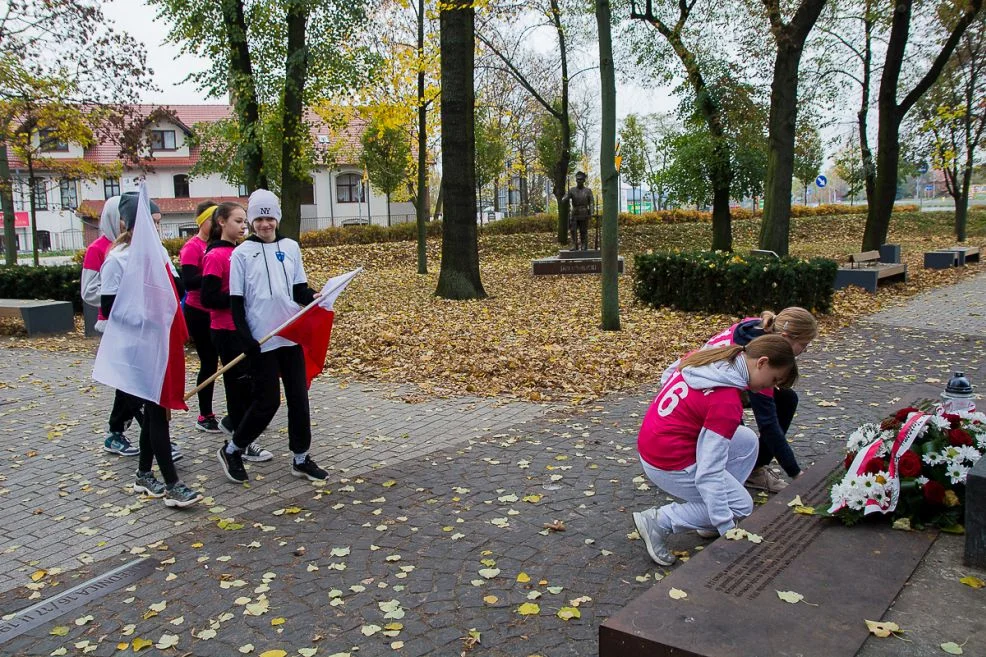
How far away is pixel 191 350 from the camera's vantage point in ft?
37.1

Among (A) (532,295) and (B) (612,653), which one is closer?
(B) (612,653)

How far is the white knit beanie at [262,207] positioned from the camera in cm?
516

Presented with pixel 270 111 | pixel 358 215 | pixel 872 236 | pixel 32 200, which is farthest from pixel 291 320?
pixel 358 215

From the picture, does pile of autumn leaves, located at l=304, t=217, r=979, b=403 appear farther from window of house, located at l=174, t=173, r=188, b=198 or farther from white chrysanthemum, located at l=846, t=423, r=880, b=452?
window of house, located at l=174, t=173, r=188, b=198

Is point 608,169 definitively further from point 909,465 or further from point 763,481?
point 909,465

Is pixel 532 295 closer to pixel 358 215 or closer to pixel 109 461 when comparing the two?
pixel 109 461

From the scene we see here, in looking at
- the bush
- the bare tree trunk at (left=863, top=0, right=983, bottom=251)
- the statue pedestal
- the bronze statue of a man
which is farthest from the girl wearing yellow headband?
the bare tree trunk at (left=863, top=0, right=983, bottom=251)

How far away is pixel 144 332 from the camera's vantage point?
16.1 ft

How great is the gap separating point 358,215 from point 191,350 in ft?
151

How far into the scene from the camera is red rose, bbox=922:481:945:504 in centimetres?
374

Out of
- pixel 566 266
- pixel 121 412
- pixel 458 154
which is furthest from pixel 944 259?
pixel 121 412

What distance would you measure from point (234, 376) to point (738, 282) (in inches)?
329

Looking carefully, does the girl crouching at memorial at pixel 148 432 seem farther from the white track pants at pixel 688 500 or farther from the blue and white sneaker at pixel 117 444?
the white track pants at pixel 688 500

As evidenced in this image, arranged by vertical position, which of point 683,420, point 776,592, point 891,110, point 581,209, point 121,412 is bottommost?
point 776,592
